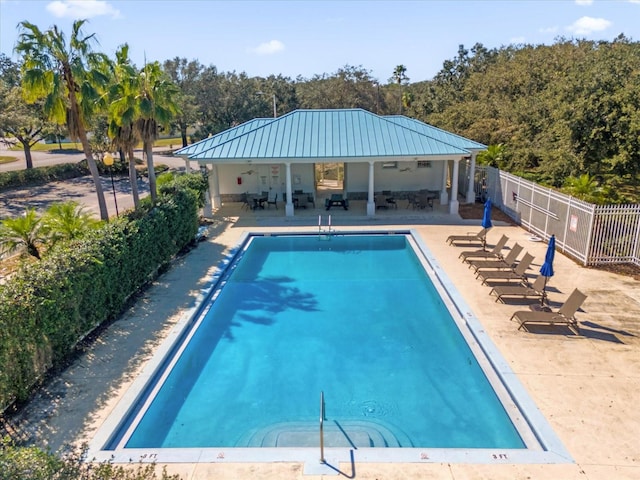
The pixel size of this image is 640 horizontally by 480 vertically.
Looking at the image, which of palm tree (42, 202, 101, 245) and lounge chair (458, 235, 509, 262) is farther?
lounge chair (458, 235, 509, 262)

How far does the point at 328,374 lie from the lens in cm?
1029

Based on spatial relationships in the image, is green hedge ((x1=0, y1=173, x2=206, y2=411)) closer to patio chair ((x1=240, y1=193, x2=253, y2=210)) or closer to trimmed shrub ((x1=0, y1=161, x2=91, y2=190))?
patio chair ((x1=240, y1=193, x2=253, y2=210))

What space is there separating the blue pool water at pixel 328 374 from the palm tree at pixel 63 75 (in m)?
7.41

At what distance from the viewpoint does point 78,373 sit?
946cm

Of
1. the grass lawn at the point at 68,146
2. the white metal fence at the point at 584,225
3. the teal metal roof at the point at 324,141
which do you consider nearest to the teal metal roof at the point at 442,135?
the teal metal roof at the point at 324,141

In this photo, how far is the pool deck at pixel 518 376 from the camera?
272 inches

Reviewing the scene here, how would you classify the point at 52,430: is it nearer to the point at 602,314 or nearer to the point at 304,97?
the point at 602,314

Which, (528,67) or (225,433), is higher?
(528,67)

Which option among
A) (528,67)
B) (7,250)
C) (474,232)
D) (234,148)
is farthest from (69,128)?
(528,67)

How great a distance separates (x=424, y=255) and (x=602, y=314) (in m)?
6.44

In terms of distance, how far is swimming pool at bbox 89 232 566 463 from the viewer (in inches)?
319

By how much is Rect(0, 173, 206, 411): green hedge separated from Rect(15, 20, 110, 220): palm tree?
3852mm

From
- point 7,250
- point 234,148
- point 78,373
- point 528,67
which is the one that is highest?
point 528,67

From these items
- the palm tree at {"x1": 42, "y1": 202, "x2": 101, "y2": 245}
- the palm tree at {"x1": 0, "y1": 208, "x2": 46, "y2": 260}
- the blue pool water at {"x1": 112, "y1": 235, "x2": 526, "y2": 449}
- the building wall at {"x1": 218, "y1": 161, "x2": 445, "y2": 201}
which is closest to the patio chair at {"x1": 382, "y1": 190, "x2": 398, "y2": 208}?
the building wall at {"x1": 218, "y1": 161, "x2": 445, "y2": 201}
